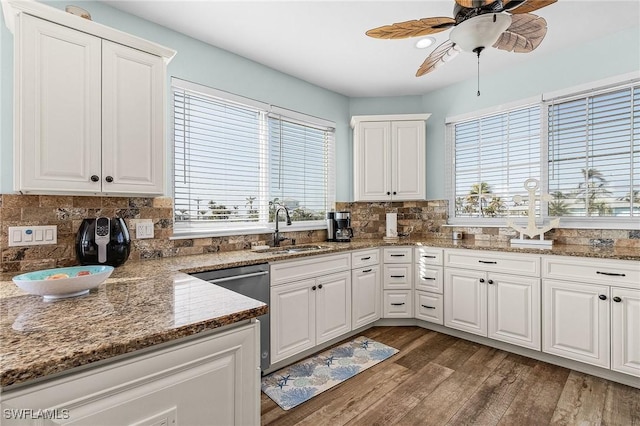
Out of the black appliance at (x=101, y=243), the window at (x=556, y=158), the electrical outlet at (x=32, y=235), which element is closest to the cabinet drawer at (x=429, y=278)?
the window at (x=556, y=158)

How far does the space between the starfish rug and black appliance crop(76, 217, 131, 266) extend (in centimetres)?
Result: 133

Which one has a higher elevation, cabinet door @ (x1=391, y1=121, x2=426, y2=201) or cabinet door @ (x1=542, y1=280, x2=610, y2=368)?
cabinet door @ (x1=391, y1=121, x2=426, y2=201)

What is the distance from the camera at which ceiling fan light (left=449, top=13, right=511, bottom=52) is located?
162 centimetres

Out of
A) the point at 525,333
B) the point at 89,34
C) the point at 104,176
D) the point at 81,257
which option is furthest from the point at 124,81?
the point at 525,333

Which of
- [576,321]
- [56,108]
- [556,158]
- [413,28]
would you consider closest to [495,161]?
[556,158]

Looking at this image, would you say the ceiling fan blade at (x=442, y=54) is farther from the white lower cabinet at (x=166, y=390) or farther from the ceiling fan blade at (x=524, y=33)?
the white lower cabinet at (x=166, y=390)

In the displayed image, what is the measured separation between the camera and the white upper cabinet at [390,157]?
3666mm

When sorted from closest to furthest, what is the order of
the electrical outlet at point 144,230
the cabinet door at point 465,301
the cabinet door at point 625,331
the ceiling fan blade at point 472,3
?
the ceiling fan blade at point 472,3 < the cabinet door at point 625,331 < the electrical outlet at point 144,230 < the cabinet door at point 465,301

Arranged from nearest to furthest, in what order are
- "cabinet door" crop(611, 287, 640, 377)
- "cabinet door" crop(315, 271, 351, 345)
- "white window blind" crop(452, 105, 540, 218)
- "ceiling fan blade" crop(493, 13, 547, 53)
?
"ceiling fan blade" crop(493, 13, 547, 53) < "cabinet door" crop(611, 287, 640, 377) < "cabinet door" crop(315, 271, 351, 345) < "white window blind" crop(452, 105, 540, 218)

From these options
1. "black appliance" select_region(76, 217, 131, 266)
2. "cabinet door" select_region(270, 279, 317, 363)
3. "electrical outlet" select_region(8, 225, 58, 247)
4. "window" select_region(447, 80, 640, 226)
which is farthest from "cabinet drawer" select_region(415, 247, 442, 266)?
"electrical outlet" select_region(8, 225, 58, 247)

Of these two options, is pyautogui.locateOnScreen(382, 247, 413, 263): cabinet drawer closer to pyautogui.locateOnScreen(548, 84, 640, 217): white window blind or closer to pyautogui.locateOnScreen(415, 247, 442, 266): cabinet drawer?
pyautogui.locateOnScreen(415, 247, 442, 266): cabinet drawer

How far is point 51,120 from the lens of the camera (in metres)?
1.66

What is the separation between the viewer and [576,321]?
2387mm

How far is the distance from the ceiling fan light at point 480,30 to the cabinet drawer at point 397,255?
2.05 metres
